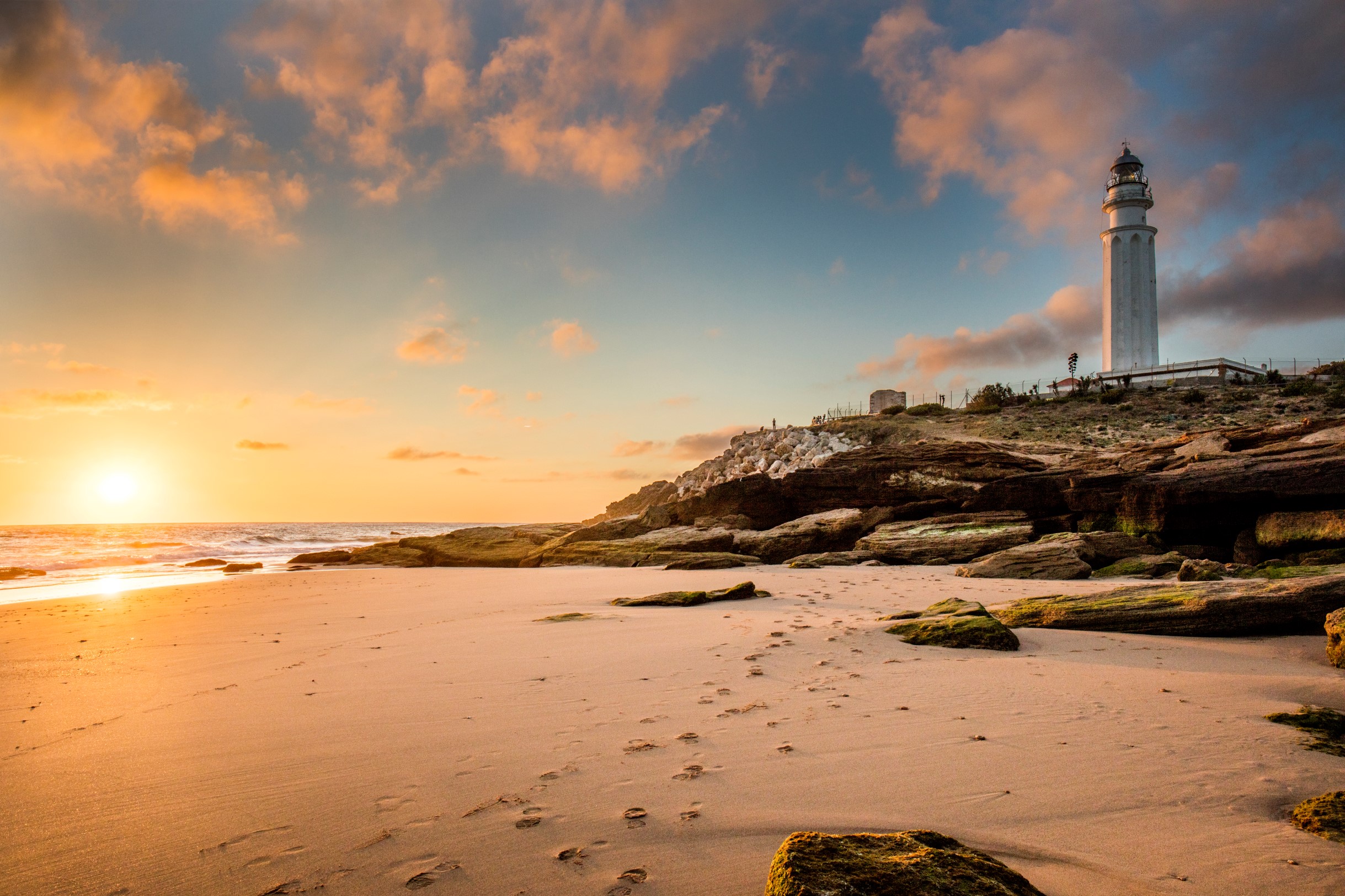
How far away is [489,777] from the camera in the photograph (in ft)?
10.9

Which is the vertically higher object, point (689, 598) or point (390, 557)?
point (689, 598)

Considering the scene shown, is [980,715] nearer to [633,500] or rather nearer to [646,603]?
[646,603]

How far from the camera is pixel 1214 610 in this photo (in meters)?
6.76

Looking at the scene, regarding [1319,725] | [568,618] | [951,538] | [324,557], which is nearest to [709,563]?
[951,538]

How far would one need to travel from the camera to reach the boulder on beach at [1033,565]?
38.1 ft

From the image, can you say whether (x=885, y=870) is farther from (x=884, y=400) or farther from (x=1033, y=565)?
(x=884, y=400)

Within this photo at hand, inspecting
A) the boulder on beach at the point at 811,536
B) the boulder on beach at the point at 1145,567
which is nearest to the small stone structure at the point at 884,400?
the boulder on beach at the point at 811,536

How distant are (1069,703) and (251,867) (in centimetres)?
494

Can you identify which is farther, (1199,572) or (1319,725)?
(1199,572)

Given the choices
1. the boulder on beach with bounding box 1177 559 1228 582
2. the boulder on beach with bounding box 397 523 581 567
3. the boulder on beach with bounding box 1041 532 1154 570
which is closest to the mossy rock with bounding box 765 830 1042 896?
the boulder on beach with bounding box 1177 559 1228 582

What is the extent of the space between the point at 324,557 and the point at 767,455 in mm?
25125

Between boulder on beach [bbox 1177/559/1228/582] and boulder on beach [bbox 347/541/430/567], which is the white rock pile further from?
boulder on beach [bbox 1177/559/1228/582]

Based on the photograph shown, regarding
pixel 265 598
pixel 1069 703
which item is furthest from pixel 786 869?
pixel 265 598

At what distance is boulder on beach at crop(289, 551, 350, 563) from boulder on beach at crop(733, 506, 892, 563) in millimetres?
14837
